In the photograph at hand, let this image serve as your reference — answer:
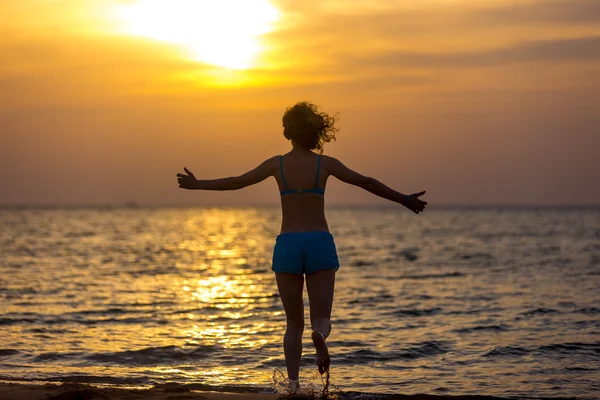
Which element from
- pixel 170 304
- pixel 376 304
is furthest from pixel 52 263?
pixel 376 304

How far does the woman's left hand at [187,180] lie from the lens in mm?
6727

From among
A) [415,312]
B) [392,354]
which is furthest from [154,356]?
[415,312]

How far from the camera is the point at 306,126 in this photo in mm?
6684

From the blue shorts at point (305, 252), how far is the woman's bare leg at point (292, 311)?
0.11m

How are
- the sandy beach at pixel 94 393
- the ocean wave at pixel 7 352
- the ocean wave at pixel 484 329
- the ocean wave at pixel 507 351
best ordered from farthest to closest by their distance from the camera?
the ocean wave at pixel 484 329 → the ocean wave at pixel 507 351 → the ocean wave at pixel 7 352 → the sandy beach at pixel 94 393

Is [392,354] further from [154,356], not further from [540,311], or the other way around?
[540,311]

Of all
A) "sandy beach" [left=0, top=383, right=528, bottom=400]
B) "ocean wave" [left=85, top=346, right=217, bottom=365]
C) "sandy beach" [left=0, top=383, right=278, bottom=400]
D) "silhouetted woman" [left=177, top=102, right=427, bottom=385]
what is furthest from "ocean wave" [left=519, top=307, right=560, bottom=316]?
"silhouetted woman" [left=177, top=102, right=427, bottom=385]

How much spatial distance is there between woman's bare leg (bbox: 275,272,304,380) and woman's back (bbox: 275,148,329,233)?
45 centimetres

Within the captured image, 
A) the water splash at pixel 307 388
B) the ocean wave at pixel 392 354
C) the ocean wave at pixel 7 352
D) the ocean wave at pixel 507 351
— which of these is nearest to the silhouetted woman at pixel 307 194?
the water splash at pixel 307 388

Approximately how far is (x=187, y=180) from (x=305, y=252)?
117 centimetres

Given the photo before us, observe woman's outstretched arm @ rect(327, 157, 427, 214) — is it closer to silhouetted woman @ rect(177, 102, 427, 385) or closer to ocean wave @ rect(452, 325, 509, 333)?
silhouetted woman @ rect(177, 102, 427, 385)

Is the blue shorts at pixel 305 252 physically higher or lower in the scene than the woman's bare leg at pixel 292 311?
higher

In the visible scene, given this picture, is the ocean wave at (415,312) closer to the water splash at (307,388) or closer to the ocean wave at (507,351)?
the ocean wave at (507,351)

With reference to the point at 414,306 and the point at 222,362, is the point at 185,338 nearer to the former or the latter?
the point at 222,362
